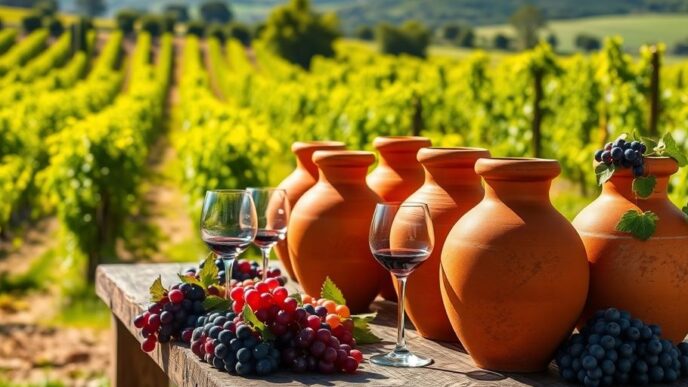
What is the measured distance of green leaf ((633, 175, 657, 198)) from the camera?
2463 mm

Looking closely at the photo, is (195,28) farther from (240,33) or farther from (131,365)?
(131,365)

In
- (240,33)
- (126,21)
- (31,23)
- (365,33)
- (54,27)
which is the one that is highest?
(365,33)

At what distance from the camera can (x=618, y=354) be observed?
2285 mm

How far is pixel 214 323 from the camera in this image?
2.46m

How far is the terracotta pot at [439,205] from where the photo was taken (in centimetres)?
266

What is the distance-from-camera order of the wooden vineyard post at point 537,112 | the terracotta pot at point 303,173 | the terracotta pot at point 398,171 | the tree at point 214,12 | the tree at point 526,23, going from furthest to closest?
1. the tree at point 214,12
2. the tree at point 526,23
3. the wooden vineyard post at point 537,112
4. the terracotta pot at point 303,173
5. the terracotta pot at point 398,171

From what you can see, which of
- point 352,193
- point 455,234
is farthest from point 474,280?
point 352,193

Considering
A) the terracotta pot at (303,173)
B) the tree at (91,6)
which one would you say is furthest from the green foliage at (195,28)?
the terracotta pot at (303,173)

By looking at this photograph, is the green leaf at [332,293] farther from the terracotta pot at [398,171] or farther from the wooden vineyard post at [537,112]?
the wooden vineyard post at [537,112]

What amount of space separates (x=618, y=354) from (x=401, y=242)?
1.81 feet

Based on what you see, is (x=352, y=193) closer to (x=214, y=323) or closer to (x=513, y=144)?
(x=214, y=323)

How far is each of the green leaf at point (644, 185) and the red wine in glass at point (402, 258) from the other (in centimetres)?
53

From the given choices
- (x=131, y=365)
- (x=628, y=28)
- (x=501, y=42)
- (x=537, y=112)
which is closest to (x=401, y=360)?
(x=131, y=365)

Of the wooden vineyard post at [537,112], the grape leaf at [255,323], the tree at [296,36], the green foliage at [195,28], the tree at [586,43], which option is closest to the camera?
the grape leaf at [255,323]
